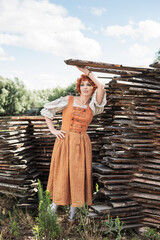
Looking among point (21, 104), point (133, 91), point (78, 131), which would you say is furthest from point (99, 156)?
point (21, 104)

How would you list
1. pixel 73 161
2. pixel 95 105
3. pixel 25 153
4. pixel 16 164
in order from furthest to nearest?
pixel 25 153
pixel 16 164
pixel 95 105
pixel 73 161

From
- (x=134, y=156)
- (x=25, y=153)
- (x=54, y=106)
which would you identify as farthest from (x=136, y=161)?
(x=25, y=153)

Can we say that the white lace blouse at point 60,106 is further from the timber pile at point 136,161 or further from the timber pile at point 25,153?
the timber pile at point 25,153

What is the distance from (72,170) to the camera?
360 centimetres

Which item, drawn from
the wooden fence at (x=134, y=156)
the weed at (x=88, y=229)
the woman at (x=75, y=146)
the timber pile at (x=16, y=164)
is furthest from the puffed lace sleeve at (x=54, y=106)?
the weed at (x=88, y=229)

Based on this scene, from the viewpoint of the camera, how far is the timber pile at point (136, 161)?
3.60 m

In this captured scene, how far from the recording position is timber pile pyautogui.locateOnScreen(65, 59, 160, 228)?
360 cm

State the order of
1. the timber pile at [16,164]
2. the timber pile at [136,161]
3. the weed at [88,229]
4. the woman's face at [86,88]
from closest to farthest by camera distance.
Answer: the weed at [88,229] < the timber pile at [136,161] < the woman's face at [86,88] < the timber pile at [16,164]

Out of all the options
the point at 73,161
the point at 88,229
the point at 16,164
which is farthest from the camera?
the point at 16,164

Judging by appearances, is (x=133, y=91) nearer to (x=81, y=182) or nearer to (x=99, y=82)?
(x=99, y=82)

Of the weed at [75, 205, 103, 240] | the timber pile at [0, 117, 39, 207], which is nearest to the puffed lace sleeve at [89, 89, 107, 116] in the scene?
the weed at [75, 205, 103, 240]

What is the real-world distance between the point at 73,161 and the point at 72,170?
147 millimetres

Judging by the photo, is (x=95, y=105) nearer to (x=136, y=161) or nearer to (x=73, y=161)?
(x=73, y=161)

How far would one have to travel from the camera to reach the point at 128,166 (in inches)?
145
